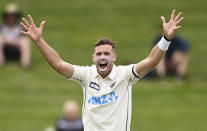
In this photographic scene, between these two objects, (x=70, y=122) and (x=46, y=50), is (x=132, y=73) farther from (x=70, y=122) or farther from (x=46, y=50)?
(x=70, y=122)

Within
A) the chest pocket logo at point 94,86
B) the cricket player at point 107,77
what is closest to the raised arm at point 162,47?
the cricket player at point 107,77

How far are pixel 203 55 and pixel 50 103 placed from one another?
4.69m

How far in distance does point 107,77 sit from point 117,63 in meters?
8.01

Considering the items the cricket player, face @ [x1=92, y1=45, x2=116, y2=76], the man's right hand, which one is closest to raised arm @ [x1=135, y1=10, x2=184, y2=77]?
the cricket player

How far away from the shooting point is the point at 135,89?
44.5 feet

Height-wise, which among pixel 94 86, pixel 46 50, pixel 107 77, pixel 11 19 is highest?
pixel 11 19

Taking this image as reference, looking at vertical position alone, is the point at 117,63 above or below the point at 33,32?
above

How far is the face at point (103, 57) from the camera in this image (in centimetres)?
647

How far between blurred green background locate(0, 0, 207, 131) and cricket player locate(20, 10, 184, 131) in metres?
5.54

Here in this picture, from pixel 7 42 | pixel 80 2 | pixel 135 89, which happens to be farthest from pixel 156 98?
pixel 80 2

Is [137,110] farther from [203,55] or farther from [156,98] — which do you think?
[203,55]

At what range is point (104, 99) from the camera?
6.49 meters

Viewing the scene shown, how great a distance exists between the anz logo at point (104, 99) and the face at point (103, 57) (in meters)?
0.26

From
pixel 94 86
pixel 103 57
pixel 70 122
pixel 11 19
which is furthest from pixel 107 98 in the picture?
pixel 11 19
